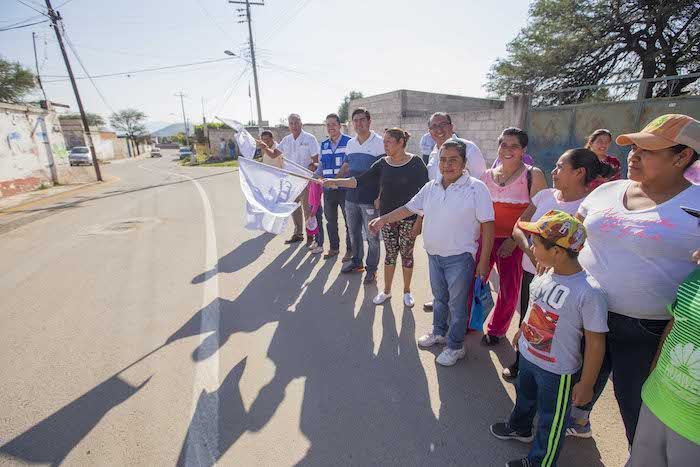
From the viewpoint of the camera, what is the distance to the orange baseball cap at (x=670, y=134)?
1.47 meters

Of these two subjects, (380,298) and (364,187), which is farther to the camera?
(364,187)

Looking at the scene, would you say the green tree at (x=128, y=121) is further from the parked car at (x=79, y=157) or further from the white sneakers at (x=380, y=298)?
the white sneakers at (x=380, y=298)

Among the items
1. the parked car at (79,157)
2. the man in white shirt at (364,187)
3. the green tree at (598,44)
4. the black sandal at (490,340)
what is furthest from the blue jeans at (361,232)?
the parked car at (79,157)

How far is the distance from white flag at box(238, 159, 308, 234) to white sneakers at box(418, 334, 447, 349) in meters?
2.45

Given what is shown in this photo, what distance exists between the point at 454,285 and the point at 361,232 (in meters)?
2.19

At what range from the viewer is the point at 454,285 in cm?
281

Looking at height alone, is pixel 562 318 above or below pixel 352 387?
above

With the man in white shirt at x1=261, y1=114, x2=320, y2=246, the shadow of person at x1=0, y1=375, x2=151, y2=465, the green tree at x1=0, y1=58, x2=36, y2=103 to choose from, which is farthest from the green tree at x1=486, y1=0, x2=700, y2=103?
the green tree at x1=0, y1=58, x2=36, y2=103

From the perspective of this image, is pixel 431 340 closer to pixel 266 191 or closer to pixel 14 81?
pixel 266 191

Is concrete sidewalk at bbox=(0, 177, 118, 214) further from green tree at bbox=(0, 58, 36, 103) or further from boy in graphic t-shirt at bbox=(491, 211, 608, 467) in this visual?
green tree at bbox=(0, 58, 36, 103)

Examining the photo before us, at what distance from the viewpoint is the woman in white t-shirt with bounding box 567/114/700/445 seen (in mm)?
1518

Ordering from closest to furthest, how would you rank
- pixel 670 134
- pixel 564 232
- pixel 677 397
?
pixel 677 397
pixel 670 134
pixel 564 232

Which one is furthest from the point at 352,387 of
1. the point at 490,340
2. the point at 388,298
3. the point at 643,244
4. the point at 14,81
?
the point at 14,81

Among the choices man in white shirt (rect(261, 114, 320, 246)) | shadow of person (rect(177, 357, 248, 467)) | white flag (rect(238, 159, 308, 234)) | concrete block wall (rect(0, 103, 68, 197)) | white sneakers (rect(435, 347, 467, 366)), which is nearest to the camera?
shadow of person (rect(177, 357, 248, 467))
